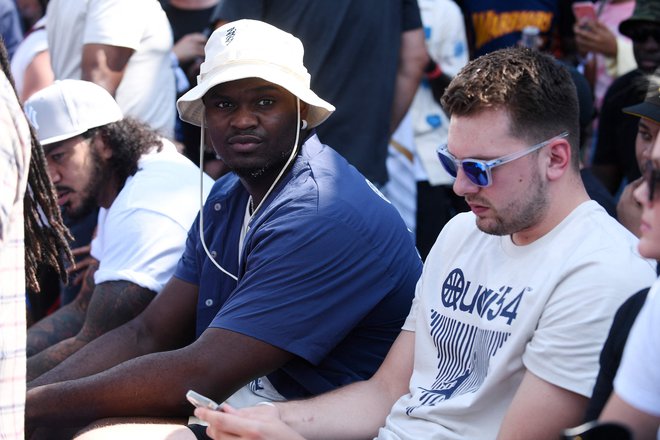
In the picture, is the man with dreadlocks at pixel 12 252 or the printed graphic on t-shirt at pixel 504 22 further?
the printed graphic on t-shirt at pixel 504 22

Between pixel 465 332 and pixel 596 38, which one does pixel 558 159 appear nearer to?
pixel 465 332

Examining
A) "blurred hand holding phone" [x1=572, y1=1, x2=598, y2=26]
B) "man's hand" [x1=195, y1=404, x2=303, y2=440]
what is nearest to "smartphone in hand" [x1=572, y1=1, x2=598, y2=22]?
"blurred hand holding phone" [x1=572, y1=1, x2=598, y2=26]

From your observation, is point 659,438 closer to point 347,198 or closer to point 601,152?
point 347,198

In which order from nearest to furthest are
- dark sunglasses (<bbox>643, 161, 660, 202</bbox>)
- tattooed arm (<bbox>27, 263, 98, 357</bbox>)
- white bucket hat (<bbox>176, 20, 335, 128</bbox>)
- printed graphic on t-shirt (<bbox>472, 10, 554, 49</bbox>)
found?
dark sunglasses (<bbox>643, 161, 660, 202</bbox>)
white bucket hat (<bbox>176, 20, 335, 128</bbox>)
tattooed arm (<bbox>27, 263, 98, 357</bbox>)
printed graphic on t-shirt (<bbox>472, 10, 554, 49</bbox>)

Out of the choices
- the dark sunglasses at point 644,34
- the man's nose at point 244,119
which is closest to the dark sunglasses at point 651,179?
the man's nose at point 244,119

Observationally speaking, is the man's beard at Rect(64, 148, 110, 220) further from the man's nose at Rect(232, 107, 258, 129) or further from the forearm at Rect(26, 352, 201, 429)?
the forearm at Rect(26, 352, 201, 429)

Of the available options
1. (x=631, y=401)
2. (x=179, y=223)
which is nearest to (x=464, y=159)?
(x=631, y=401)

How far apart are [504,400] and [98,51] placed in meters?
2.87

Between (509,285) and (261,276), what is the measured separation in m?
0.76

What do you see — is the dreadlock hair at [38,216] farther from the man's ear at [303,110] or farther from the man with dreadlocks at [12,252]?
the man's ear at [303,110]

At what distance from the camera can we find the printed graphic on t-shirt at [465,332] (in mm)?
2562

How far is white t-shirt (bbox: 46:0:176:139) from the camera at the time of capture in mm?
4727

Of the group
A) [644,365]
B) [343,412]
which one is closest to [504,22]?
[343,412]

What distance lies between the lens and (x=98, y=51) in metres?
4.74
